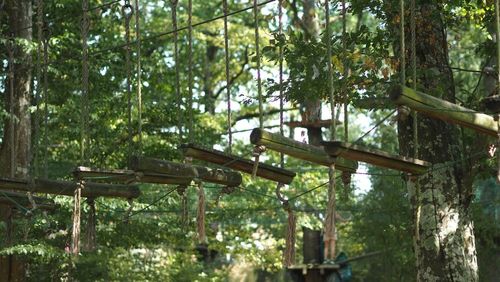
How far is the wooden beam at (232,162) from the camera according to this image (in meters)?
6.41

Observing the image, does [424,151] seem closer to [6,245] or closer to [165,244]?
[6,245]

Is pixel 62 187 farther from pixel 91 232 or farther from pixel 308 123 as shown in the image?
pixel 308 123

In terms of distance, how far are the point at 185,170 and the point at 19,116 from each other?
6284 mm

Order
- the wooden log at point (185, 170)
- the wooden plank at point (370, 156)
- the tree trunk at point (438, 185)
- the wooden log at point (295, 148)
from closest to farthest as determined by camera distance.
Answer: the wooden plank at point (370, 156) → the wooden log at point (295, 148) → the wooden log at point (185, 170) → the tree trunk at point (438, 185)

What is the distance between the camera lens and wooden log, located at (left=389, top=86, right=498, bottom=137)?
200 inches

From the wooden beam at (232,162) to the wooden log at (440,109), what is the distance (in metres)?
1.68

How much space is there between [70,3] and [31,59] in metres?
1.13

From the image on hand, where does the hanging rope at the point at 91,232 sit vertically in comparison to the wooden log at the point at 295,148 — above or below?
below

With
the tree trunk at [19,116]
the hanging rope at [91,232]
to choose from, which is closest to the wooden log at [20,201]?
the hanging rope at [91,232]

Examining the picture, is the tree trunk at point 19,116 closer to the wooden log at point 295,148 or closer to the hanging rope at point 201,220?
the hanging rope at point 201,220

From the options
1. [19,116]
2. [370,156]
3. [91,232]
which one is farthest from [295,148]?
[19,116]

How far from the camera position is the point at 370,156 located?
5.46 meters

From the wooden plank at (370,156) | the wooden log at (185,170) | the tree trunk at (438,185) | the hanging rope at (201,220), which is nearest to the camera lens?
the wooden plank at (370,156)

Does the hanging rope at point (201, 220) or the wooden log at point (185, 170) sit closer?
the wooden log at point (185, 170)
